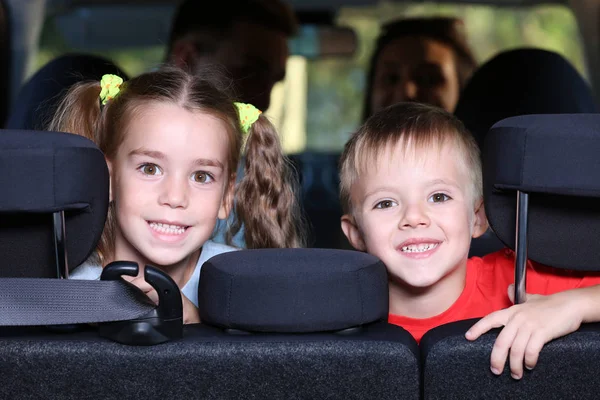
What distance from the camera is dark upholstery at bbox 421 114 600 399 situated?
5.44ft

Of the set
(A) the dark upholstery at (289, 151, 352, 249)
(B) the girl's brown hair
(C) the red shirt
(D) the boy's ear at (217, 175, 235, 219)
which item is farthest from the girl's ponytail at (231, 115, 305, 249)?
(A) the dark upholstery at (289, 151, 352, 249)

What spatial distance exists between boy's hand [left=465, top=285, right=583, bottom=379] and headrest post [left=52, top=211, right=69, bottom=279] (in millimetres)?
693

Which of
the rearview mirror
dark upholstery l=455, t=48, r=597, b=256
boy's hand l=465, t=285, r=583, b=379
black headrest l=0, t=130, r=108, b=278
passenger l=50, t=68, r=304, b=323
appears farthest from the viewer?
the rearview mirror

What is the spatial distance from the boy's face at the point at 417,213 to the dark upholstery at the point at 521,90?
1.29 meters

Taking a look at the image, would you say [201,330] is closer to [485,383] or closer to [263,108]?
[485,383]

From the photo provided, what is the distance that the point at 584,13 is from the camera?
14.1 ft

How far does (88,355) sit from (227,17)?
273 cm

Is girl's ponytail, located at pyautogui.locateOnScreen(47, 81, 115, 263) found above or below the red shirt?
above

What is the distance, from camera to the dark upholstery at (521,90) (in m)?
3.56

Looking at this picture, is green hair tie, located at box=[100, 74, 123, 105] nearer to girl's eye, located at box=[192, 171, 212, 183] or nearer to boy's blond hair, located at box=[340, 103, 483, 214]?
girl's eye, located at box=[192, 171, 212, 183]

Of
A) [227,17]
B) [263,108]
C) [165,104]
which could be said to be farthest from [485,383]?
[227,17]

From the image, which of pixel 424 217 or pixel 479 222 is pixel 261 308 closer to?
pixel 424 217

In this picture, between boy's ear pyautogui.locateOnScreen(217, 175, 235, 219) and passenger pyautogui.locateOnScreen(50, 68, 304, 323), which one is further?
boy's ear pyautogui.locateOnScreen(217, 175, 235, 219)

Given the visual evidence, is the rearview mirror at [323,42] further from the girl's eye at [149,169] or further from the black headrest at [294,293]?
the black headrest at [294,293]
